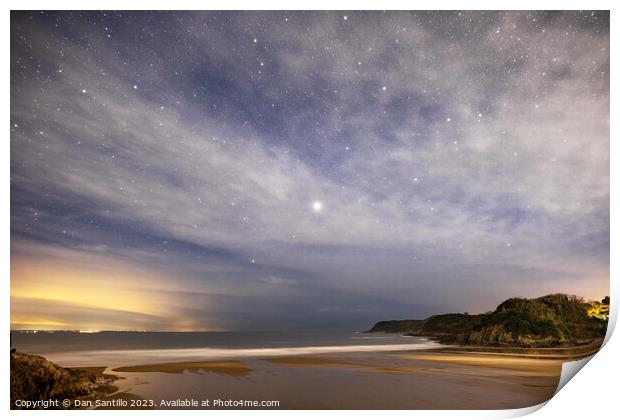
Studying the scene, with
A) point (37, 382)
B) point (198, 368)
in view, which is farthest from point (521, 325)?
point (37, 382)

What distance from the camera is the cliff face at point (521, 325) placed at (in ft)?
13.0

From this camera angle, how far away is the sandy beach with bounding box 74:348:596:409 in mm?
3729

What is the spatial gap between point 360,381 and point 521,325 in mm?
1937

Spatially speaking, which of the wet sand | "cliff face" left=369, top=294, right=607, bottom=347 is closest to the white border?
"cliff face" left=369, top=294, right=607, bottom=347

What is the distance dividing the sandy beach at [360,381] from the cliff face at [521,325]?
21 centimetres

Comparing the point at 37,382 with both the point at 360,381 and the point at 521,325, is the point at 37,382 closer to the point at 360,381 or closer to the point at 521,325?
the point at 360,381

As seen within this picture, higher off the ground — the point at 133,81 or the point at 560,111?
the point at 133,81

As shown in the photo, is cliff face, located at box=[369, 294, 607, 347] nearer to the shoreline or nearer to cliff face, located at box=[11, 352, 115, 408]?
the shoreline

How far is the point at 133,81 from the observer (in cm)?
410

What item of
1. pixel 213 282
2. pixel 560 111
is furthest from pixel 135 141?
pixel 560 111

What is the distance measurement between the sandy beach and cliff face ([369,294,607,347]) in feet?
0.70
